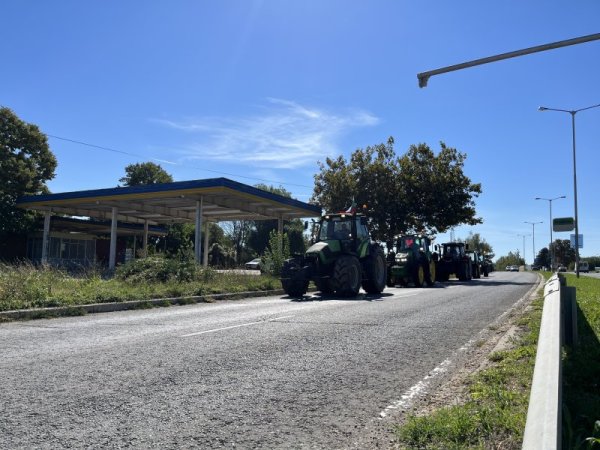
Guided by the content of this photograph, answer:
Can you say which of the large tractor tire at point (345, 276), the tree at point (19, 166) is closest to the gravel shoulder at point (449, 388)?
the large tractor tire at point (345, 276)

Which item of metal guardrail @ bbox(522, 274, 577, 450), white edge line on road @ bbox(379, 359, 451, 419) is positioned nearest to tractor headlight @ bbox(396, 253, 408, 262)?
white edge line on road @ bbox(379, 359, 451, 419)

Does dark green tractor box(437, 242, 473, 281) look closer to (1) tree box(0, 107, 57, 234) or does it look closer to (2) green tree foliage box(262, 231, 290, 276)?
(2) green tree foliage box(262, 231, 290, 276)

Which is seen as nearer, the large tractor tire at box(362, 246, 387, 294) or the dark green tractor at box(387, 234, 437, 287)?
the large tractor tire at box(362, 246, 387, 294)

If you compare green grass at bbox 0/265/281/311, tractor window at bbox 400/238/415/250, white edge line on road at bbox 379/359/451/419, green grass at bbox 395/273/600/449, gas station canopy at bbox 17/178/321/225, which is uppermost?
gas station canopy at bbox 17/178/321/225

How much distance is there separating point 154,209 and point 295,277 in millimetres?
20182

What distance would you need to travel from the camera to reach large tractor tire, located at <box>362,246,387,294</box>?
18.8 metres

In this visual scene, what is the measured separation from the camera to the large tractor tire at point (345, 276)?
16.6m

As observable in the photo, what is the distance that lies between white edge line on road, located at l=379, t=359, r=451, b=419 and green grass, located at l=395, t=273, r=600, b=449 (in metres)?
0.46

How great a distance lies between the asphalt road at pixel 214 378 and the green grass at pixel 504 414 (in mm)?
528

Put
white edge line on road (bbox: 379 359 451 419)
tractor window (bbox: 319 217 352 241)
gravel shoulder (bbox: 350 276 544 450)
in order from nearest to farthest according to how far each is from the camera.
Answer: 1. gravel shoulder (bbox: 350 276 544 450)
2. white edge line on road (bbox: 379 359 451 419)
3. tractor window (bbox: 319 217 352 241)

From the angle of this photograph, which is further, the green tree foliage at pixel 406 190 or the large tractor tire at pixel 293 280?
the green tree foliage at pixel 406 190

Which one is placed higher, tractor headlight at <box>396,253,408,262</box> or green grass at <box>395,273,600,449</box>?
tractor headlight at <box>396,253,408,262</box>

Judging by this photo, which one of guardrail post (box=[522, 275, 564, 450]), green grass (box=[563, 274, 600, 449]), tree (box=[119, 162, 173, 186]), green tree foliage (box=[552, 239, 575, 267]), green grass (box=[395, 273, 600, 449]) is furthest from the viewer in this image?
green tree foliage (box=[552, 239, 575, 267])

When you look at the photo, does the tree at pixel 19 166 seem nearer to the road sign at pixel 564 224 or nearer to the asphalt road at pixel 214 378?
the asphalt road at pixel 214 378
